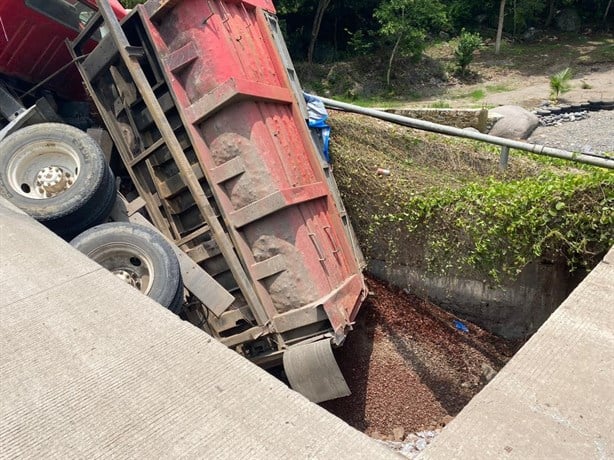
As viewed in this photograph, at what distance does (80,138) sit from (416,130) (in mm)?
3722

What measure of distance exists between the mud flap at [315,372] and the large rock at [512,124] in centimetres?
590

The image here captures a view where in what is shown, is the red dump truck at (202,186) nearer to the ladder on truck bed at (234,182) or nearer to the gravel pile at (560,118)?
the ladder on truck bed at (234,182)

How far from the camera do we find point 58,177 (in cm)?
387

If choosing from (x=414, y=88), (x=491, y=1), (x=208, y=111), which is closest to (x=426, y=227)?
(x=208, y=111)

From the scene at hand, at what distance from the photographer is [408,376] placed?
16.0 ft

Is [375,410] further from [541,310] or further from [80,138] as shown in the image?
[80,138]

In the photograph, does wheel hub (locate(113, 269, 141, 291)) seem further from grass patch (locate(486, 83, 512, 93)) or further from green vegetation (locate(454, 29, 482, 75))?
green vegetation (locate(454, 29, 482, 75))

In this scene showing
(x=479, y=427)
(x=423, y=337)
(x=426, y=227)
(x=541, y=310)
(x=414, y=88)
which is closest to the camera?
(x=479, y=427)

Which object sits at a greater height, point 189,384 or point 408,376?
point 189,384

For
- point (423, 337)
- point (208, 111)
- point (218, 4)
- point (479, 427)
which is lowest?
point (423, 337)

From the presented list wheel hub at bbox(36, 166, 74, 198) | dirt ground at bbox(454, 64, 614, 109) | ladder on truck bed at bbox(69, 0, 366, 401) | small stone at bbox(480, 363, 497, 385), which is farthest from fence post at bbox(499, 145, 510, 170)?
dirt ground at bbox(454, 64, 614, 109)

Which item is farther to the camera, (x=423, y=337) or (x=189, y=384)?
(x=423, y=337)

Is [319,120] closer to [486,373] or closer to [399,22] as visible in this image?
[486,373]

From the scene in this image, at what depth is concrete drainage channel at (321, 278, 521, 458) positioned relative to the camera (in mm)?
4645
